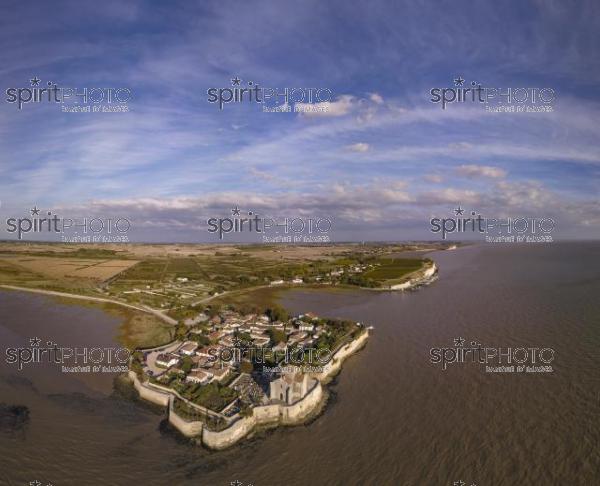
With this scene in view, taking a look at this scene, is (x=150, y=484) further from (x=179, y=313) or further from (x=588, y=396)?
(x=179, y=313)

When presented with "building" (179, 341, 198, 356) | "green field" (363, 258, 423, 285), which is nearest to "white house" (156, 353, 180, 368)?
"building" (179, 341, 198, 356)

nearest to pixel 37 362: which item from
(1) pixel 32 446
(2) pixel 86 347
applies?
(2) pixel 86 347

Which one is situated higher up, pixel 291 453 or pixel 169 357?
pixel 169 357

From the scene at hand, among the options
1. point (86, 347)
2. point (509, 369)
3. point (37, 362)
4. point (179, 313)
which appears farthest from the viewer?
point (179, 313)

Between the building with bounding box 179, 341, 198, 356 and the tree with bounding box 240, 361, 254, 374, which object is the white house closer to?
the building with bounding box 179, 341, 198, 356

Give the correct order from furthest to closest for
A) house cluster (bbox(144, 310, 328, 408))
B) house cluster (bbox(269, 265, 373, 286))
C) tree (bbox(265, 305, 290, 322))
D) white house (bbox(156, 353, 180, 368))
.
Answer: house cluster (bbox(269, 265, 373, 286)), tree (bbox(265, 305, 290, 322)), white house (bbox(156, 353, 180, 368)), house cluster (bbox(144, 310, 328, 408))

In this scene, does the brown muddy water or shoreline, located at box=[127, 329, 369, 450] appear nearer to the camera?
the brown muddy water

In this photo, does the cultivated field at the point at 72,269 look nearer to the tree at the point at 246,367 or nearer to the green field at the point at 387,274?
the green field at the point at 387,274
